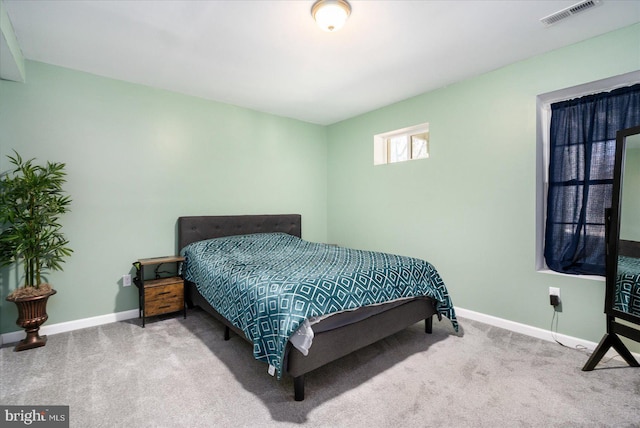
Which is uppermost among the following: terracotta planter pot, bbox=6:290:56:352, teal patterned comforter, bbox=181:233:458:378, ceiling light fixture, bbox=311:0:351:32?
ceiling light fixture, bbox=311:0:351:32

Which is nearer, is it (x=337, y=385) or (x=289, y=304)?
(x=289, y=304)

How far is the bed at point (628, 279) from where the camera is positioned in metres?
2.00

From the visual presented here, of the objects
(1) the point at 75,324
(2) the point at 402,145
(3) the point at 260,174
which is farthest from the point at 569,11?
(1) the point at 75,324

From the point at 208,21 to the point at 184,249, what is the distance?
2.24 metres

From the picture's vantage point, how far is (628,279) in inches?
80.2

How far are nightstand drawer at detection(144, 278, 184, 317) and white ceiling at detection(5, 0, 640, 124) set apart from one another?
211 cm

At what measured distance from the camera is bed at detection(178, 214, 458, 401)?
68.4 inches

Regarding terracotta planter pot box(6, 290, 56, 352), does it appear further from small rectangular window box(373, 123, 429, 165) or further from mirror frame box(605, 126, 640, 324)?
mirror frame box(605, 126, 640, 324)

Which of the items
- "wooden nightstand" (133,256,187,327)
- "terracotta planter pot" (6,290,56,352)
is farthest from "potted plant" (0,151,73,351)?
"wooden nightstand" (133,256,187,327)

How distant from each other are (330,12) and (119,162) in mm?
2568

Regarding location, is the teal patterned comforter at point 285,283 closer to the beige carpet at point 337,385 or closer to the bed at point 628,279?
the beige carpet at point 337,385

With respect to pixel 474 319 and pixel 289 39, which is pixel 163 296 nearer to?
pixel 289 39

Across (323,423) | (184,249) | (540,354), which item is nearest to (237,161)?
(184,249)

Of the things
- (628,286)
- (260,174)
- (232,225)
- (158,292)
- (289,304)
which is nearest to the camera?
(289,304)
